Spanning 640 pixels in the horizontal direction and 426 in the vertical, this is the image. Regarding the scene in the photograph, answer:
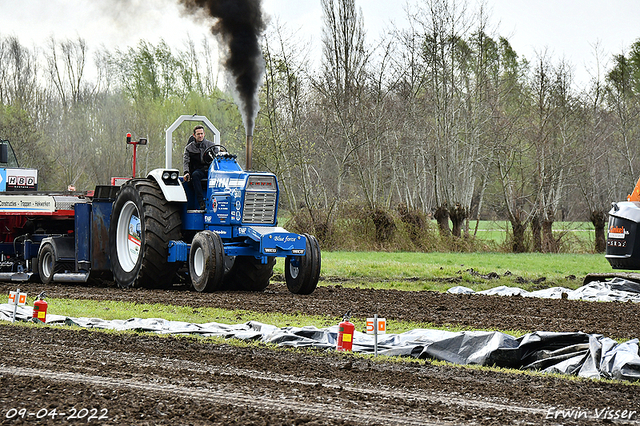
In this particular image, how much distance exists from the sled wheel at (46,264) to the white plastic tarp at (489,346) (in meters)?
7.16

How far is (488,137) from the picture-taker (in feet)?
99.1

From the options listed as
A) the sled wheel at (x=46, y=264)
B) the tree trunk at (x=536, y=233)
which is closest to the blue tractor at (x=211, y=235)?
the sled wheel at (x=46, y=264)

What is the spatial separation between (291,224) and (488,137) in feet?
28.3

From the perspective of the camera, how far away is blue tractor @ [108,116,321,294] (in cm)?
1249

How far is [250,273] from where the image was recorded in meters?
A: 13.7

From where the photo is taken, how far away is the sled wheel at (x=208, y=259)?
40.3 feet

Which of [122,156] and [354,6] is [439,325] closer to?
[354,6]

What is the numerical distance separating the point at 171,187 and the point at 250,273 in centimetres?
203

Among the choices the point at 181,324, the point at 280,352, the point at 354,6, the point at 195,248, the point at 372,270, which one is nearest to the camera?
the point at 280,352

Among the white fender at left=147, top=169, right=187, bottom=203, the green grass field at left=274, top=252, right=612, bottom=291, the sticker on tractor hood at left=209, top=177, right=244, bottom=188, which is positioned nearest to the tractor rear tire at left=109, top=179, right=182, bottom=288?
the white fender at left=147, top=169, right=187, bottom=203

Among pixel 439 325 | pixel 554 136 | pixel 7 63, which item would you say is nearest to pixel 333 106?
pixel 554 136

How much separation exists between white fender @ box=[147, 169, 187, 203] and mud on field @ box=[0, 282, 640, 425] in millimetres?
→ 4770

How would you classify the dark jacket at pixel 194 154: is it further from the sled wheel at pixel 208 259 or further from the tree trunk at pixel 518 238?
the tree trunk at pixel 518 238

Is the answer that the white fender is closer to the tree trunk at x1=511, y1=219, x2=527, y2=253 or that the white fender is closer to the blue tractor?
the blue tractor
